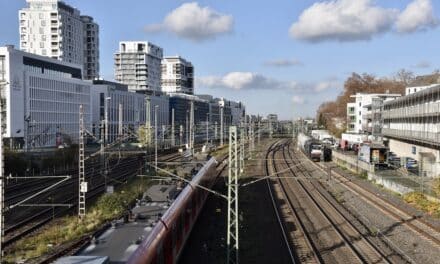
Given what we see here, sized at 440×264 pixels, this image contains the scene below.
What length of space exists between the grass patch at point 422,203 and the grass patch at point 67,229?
19.9 meters

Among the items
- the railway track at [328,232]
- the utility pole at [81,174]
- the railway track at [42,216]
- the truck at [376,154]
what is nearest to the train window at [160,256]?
the railway track at [328,232]

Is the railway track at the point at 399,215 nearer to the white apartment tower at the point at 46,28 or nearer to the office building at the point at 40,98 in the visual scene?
the office building at the point at 40,98

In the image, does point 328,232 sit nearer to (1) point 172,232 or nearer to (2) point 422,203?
(2) point 422,203

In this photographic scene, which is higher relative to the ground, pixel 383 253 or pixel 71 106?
pixel 71 106

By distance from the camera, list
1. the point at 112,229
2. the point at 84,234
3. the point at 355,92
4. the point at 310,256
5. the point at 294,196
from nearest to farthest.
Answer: the point at 112,229 < the point at 310,256 < the point at 84,234 < the point at 294,196 < the point at 355,92

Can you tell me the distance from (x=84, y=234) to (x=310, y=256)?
11193mm

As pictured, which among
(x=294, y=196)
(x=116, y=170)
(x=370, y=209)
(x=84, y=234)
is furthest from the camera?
(x=116, y=170)

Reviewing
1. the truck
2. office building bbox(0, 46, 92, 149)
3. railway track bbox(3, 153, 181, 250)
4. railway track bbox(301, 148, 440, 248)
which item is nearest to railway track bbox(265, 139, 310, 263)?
railway track bbox(301, 148, 440, 248)

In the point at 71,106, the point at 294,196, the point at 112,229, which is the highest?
the point at 71,106

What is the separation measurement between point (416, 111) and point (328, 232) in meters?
32.8

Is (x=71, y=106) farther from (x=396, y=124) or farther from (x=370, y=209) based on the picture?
(x=370, y=209)

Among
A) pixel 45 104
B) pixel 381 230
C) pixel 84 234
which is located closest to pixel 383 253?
pixel 381 230

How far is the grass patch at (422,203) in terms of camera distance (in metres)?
33.8

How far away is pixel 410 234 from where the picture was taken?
90.1ft
